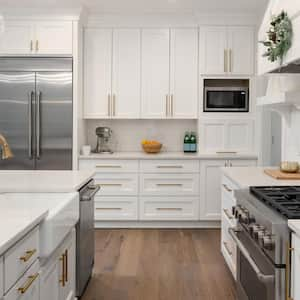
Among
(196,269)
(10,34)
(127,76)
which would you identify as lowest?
(196,269)

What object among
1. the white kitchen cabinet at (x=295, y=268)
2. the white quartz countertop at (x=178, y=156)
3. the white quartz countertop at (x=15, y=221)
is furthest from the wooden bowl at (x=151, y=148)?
the white kitchen cabinet at (x=295, y=268)

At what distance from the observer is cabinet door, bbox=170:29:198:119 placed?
5707mm

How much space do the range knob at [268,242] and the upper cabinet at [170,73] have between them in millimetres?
3741

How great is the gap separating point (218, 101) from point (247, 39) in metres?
0.82

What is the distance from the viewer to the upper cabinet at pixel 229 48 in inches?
221

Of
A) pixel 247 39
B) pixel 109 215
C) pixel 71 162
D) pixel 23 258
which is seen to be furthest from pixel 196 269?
pixel 247 39

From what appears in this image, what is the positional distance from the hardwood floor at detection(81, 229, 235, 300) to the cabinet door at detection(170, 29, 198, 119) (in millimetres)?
1501

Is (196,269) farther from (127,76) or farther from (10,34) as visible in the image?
(10,34)

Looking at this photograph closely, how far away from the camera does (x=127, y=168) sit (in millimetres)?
5477

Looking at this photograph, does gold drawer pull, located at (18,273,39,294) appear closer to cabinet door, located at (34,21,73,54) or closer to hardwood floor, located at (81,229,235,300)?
hardwood floor, located at (81,229,235,300)

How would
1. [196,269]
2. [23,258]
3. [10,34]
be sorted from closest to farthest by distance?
Answer: [23,258]
[196,269]
[10,34]

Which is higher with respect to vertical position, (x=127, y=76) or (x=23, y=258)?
(x=127, y=76)

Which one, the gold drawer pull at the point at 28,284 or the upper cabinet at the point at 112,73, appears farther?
the upper cabinet at the point at 112,73

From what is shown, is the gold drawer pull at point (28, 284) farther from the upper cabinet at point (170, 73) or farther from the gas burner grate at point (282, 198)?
the upper cabinet at point (170, 73)
